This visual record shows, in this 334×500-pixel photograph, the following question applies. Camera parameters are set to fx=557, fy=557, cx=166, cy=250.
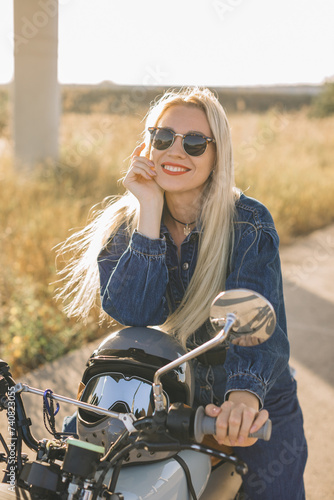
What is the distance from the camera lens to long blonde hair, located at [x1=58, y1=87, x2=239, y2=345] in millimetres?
1869

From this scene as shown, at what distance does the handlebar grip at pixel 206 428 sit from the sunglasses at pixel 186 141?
989 mm

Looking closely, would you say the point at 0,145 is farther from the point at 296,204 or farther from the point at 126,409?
the point at 126,409

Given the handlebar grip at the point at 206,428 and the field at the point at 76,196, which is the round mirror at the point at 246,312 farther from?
the field at the point at 76,196

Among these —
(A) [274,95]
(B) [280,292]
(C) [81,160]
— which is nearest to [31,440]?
(B) [280,292]

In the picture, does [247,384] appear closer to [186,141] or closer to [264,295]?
[264,295]

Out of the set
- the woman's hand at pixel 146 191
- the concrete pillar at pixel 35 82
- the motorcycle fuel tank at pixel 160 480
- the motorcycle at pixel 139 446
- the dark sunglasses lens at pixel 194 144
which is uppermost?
the concrete pillar at pixel 35 82

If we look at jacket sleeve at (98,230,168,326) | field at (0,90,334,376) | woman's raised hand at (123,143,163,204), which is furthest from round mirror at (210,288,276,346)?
field at (0,90,334,376)

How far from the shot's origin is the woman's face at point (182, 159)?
6.42 feet

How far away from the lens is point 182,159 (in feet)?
6.41

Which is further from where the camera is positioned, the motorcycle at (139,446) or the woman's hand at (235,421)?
the woman's hand at (235,421)

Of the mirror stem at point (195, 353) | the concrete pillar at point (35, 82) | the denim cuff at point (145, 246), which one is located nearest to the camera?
the mirror stem at point (195, 353)

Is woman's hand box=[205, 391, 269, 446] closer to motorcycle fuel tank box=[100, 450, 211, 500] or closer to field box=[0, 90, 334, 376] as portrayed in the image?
motorcycle fuel tank box=[100, 450, 211, 500]

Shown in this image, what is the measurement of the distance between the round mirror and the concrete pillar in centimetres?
757

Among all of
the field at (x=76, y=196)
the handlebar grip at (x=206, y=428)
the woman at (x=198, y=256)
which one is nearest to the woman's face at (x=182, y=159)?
the woman at (x=198, y=256)
